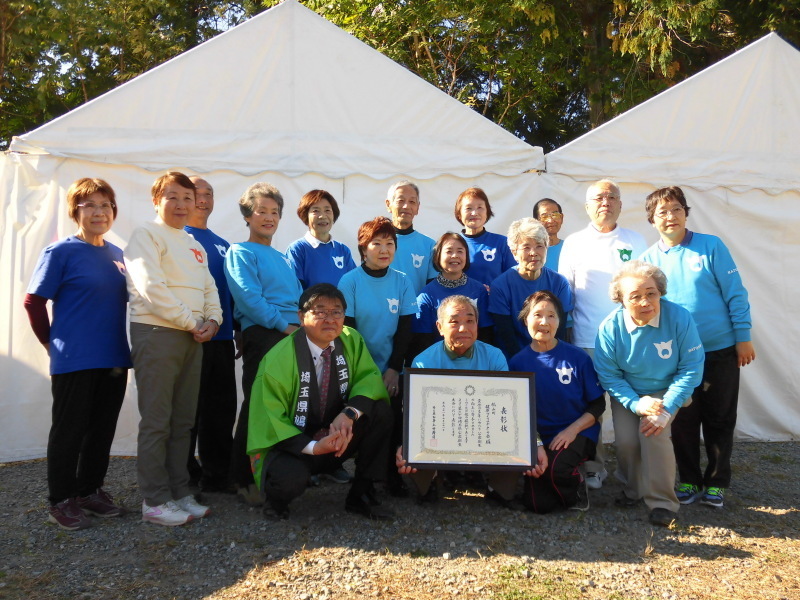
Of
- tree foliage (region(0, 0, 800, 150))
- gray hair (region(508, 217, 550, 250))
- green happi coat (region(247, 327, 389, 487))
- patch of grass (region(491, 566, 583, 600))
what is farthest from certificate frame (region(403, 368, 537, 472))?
tree foliage (region(0, 0, 800, 150))

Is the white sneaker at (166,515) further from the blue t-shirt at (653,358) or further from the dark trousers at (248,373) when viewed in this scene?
the blue t-shirt at (653,358)

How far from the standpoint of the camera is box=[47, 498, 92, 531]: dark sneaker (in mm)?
3227

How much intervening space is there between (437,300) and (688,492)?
1728 millimetres

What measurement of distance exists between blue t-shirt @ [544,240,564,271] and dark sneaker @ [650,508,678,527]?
65.2 inches

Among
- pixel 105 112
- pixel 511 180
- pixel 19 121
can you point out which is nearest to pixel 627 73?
pixel 511 180

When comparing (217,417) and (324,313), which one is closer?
(324,313)

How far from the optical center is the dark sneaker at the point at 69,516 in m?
3.23

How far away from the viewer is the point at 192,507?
340 centimetres

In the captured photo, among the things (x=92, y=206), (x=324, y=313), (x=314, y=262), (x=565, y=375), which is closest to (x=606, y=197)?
(x=565, y=375)

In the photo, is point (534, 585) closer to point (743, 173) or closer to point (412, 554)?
point (412, 554)

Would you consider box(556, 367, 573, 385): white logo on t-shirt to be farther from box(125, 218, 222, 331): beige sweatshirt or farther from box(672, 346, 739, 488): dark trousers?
box(125, 218, 222, 331): beige sweatshirt

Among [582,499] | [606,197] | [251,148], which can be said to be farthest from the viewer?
[251,148]

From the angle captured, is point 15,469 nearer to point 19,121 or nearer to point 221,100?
point 221,100

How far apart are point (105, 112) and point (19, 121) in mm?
10210
